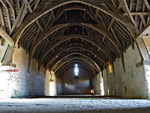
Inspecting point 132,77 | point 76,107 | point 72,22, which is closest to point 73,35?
point 72,22

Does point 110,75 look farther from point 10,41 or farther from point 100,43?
point 10,41

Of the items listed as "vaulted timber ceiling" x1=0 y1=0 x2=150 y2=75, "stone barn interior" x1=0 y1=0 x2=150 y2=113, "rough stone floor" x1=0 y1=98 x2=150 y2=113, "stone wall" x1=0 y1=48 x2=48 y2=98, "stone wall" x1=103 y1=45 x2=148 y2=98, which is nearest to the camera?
"rough stone floor" x1=0 y1=98 x2=150 y2=113

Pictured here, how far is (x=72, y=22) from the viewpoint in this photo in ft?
33.4

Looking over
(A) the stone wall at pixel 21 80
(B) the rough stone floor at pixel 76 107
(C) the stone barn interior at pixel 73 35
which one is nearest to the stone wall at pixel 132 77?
(C) the stone barn interior at pixel 73 35

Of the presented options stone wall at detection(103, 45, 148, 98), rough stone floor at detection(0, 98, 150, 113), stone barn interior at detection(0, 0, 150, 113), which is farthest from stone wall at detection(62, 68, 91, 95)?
rough stone floor at detection(0, 98, 150, 113)

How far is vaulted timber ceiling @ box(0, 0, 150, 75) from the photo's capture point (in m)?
6.91

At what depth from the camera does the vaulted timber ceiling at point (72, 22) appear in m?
6.91

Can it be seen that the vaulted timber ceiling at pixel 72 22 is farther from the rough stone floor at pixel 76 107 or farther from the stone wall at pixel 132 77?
the rough stone floor at pixel 76 107

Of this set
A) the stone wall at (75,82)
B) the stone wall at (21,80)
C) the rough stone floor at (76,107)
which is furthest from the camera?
the stone wall at (75,82)

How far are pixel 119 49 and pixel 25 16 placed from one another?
645 cm

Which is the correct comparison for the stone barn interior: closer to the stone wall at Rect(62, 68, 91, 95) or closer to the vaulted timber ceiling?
the vaulted timber ceiling

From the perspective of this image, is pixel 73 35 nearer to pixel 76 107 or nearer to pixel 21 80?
pixel 21 80

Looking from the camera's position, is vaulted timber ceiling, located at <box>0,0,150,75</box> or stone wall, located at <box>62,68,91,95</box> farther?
stone wall, located at <box>62,68,91,95</box>

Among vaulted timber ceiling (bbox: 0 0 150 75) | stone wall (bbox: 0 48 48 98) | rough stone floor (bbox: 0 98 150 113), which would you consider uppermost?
vaulted timber ceiling (bbox: 0 0 150 75)
